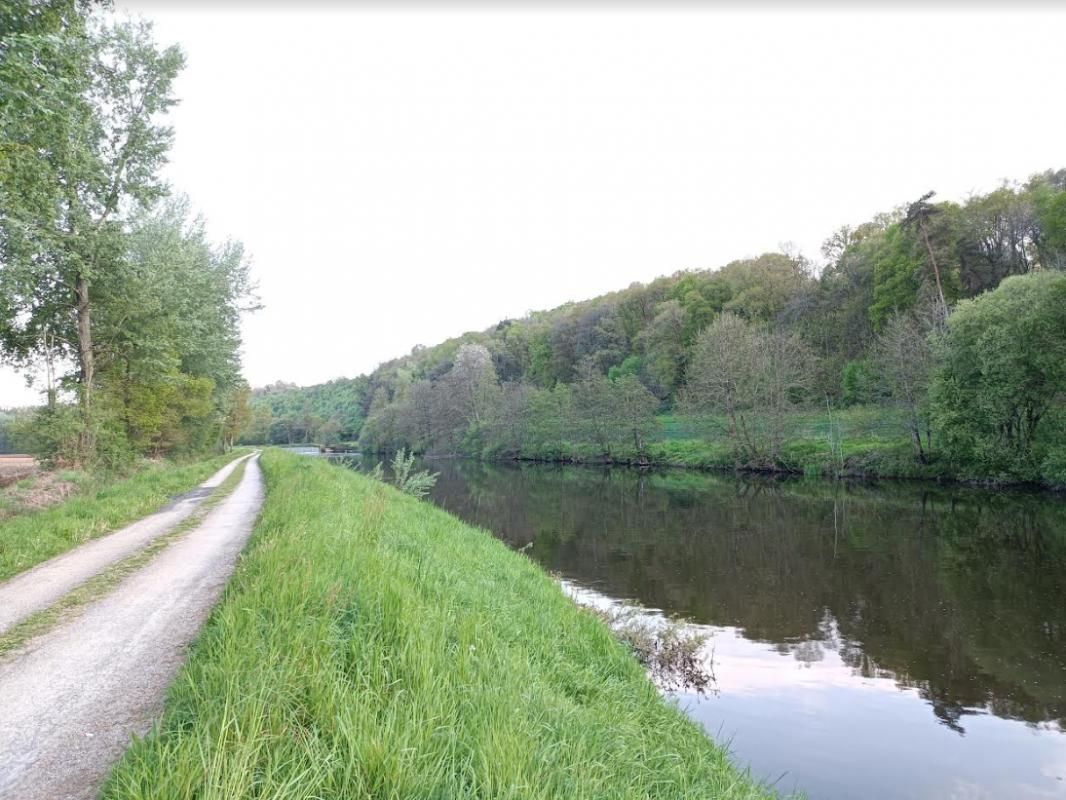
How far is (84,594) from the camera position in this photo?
683 centimetres

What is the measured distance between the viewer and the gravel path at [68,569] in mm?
6473

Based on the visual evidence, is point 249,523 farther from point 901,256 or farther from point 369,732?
point 901,256

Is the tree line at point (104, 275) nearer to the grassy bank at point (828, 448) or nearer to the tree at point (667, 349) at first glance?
the grassy bank at point (828, 448)

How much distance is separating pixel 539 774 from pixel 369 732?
0.85 m

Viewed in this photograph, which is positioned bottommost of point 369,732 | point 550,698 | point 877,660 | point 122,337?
point 877,660

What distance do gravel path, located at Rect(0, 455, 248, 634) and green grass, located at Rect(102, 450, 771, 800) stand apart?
238 cm

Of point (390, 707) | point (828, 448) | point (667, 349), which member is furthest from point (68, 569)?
point (667, 349)

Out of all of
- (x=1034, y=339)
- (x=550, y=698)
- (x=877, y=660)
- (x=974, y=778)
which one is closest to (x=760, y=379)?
(x=1034, y=339)

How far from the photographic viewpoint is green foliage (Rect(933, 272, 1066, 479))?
26562 millimetres

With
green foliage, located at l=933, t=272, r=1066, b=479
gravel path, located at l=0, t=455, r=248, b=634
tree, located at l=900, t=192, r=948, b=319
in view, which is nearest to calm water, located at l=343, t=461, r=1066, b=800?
green foliage, located at l=933, t=272, r=1066, b=479

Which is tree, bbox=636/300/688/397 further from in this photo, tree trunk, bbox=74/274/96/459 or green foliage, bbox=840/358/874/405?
tree trunk, bbox=74/274/96/459

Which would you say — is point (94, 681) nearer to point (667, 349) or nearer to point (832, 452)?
point (832, 452)

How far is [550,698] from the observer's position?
14.0ft

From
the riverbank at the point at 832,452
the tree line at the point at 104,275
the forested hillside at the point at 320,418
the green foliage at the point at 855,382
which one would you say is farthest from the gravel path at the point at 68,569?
the forested hillside at the point at 320,418
